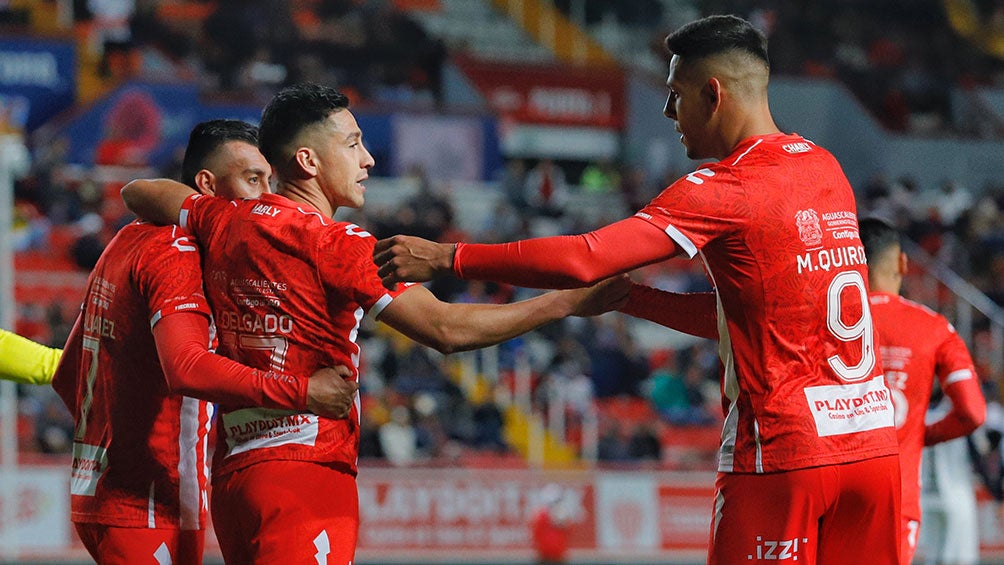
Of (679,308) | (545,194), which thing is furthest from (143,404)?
(545,194)

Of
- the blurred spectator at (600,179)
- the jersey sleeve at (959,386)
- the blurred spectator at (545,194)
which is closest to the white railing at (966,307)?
the blurred spectator at (600,179)

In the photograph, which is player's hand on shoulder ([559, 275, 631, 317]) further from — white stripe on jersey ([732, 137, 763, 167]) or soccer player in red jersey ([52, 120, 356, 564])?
soccer player in red jersey ([52, 120, 356, 564])

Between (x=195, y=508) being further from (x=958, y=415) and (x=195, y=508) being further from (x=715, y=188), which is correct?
(x=958, y=415)

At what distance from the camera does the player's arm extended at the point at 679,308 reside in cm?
480

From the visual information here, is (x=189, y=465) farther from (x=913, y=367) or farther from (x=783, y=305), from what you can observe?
(x=913, y=367)

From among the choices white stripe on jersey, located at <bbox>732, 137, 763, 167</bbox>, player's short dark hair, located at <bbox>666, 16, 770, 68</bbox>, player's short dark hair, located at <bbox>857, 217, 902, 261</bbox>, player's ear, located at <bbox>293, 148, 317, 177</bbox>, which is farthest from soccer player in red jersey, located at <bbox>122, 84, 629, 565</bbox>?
player's short dark hair, located at <bbox>857, 217, 902, 261</bbox>

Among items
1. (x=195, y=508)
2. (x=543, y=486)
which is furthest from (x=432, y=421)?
(x=195, y=508)

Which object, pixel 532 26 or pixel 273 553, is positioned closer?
pixel 273 553

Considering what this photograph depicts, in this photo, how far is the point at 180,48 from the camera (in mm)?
22078

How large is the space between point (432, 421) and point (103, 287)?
11618mm

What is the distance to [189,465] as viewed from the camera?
4.72m

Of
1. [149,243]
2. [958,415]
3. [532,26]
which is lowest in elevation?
[958,415]

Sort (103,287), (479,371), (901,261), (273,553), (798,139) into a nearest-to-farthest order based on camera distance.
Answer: (273,553)
(798,139)
(103,287)
(901,261)
(479,371)

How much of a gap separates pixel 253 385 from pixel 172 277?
0.57m
